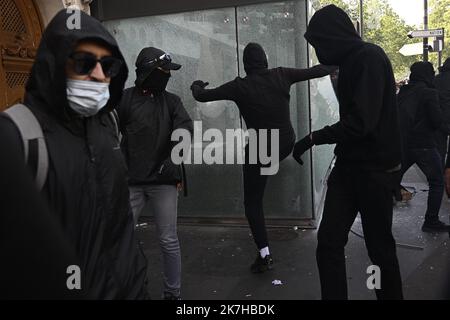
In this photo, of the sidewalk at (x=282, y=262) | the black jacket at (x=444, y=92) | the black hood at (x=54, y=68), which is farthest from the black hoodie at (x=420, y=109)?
the black hood at (x=54, y=68)

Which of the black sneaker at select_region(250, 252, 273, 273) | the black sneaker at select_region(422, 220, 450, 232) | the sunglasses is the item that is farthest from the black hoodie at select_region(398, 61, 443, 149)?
the sunglasses

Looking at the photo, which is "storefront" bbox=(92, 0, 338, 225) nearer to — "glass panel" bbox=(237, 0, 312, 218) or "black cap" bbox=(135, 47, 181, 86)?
"glass panel" bbox=(237, 0, 312, 218)

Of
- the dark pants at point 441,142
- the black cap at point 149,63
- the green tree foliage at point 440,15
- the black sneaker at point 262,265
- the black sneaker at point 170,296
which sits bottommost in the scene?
the black sneaker at point 262,265

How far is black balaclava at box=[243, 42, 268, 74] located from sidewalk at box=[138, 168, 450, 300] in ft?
6.07

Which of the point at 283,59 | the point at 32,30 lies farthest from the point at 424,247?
the point at 32,30

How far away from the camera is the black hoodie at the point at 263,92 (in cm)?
414

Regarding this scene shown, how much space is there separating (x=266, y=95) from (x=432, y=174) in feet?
8.04

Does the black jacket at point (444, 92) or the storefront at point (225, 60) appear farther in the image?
the black jacket at point (444, 92)

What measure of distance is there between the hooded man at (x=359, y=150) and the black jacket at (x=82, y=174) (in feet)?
4.95

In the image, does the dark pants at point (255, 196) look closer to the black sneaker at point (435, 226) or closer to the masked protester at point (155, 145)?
the masked protester at point (155, 145)

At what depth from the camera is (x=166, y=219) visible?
3.56 metres

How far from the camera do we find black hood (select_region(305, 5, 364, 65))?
3.00 metres

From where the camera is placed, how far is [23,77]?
4781mm

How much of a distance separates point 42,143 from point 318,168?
4980mm
